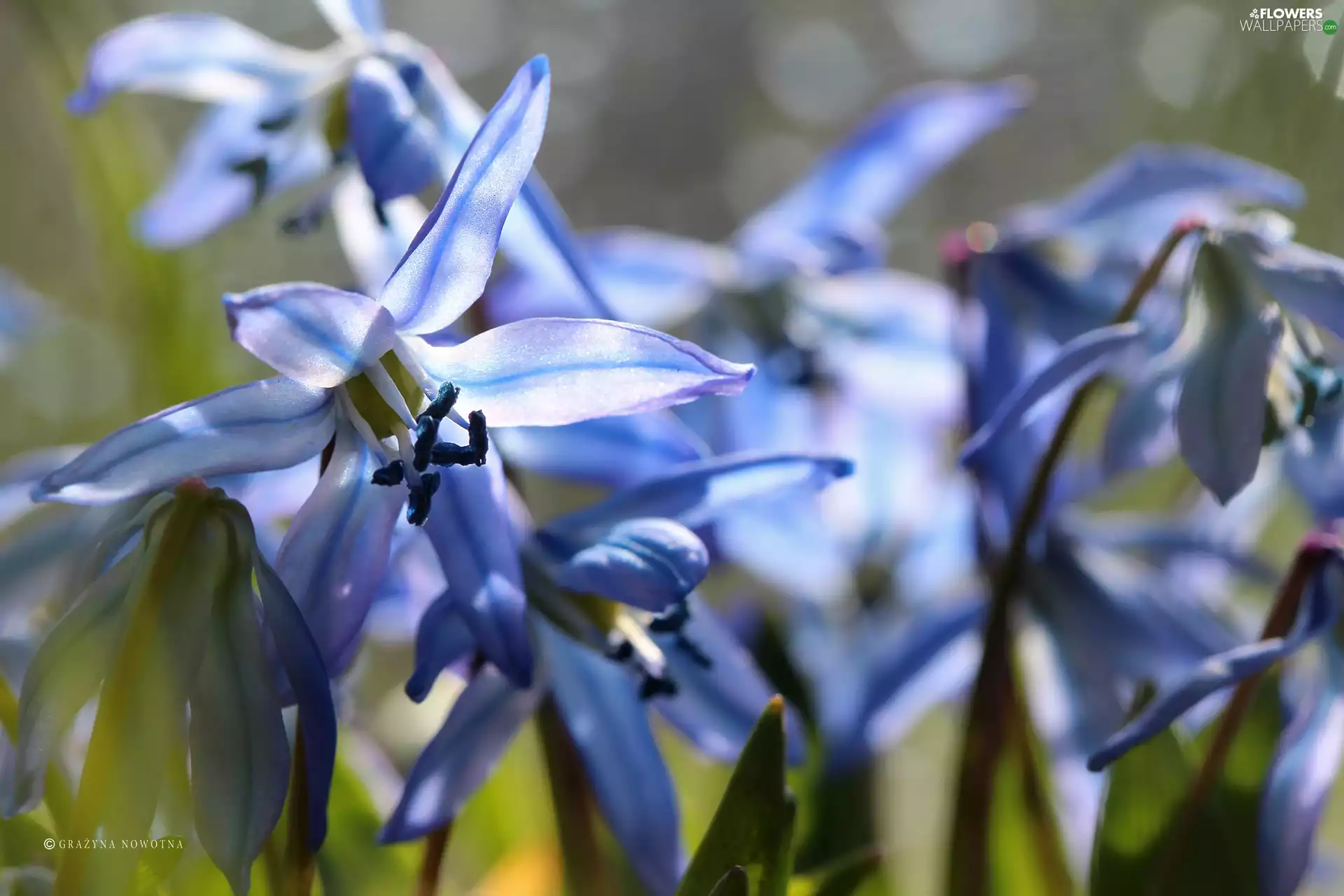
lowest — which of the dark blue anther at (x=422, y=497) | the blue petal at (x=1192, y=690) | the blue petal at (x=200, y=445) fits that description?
the blue petal at (x=1192, y=690)

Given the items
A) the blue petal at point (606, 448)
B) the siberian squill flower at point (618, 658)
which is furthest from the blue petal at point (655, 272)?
the siberian squill flower at point (618, 658)

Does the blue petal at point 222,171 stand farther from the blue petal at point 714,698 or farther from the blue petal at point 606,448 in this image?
the blue petal at point 714,698

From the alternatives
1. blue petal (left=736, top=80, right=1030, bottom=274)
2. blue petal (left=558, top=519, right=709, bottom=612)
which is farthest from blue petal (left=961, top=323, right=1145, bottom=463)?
blue petal (left=736, top=80, right=1030, bottom=274)

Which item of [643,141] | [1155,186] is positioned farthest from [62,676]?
[643,141]

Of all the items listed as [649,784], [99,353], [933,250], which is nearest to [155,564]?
[649,784]

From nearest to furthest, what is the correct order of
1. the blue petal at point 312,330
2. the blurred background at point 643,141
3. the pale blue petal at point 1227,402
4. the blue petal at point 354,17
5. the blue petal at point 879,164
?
1. the blue petal at point 312,330
2. the pale blue petal at point 1227,402
3. the blue petal at point 354,17
4. the blue petal at point 879,164
5. the blurred background at point 643,141

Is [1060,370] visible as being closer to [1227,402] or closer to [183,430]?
[1227,402]

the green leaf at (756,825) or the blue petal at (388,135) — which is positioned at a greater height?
the blue petal at (388,135)
